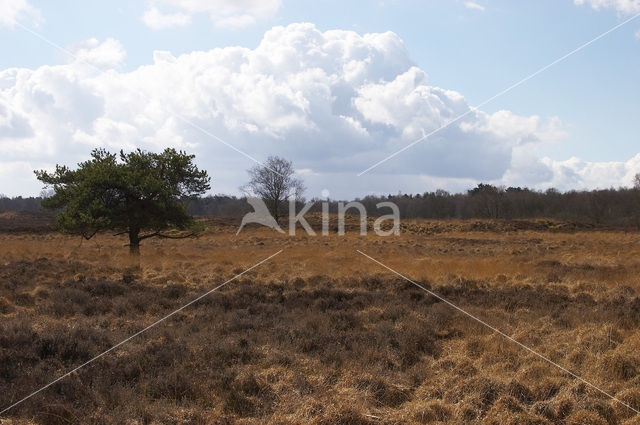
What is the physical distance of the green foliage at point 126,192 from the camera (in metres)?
15.0

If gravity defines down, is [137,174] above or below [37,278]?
above

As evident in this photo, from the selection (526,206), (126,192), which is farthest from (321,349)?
(526,206)

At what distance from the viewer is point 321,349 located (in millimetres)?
7645

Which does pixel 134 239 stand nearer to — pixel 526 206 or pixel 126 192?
pixel 126 192

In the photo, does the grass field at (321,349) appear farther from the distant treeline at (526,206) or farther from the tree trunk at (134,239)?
the distant treeline at (526,206)

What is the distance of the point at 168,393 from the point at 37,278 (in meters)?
10.2

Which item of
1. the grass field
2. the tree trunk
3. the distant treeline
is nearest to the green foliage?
the tree trunk

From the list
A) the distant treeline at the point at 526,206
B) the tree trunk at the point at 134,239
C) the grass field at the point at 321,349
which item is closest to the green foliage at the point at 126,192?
the tree trunk at the point at 134,239

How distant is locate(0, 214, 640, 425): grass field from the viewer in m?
5.47

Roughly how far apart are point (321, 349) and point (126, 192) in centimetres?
1169

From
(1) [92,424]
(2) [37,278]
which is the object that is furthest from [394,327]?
(2) [37,278]

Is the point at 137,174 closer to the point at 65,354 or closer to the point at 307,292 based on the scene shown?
the point at 307,292

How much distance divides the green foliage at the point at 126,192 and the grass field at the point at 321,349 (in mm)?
2355

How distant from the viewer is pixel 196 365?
6.88 meters
